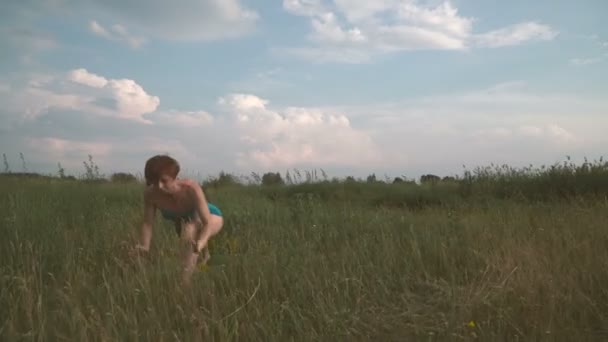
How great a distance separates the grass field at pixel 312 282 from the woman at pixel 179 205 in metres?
0.17

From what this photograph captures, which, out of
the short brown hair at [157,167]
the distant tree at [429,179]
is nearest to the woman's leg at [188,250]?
the short brown hair at [157,167]

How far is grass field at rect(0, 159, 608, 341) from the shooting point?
2721 millimetres

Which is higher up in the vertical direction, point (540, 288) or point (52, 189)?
point (52, 189)

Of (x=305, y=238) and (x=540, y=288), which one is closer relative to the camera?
(x=540, y=288)

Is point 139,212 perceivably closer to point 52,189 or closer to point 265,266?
point 52,189

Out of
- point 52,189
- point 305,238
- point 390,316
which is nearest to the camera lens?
point 390,316

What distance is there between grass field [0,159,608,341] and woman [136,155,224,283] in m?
0.17

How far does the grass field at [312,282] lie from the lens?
2.72 meters

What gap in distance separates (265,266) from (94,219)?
262cm

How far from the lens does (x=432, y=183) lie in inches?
464

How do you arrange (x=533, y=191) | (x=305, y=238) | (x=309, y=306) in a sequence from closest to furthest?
(x=309, y=306), (x=305, y=238), (x=533, y=191)

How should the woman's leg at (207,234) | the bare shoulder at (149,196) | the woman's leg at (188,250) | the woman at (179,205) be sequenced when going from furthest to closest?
the bare shoulder at (149,196) < the woman at (179,205) < the woman's leg at (207,234) < the woman's leg at (188,250)

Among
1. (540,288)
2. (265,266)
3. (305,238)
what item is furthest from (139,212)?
(540,288)

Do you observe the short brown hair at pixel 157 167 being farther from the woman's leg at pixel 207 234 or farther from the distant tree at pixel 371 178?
the distant tree at pixel 371 178
